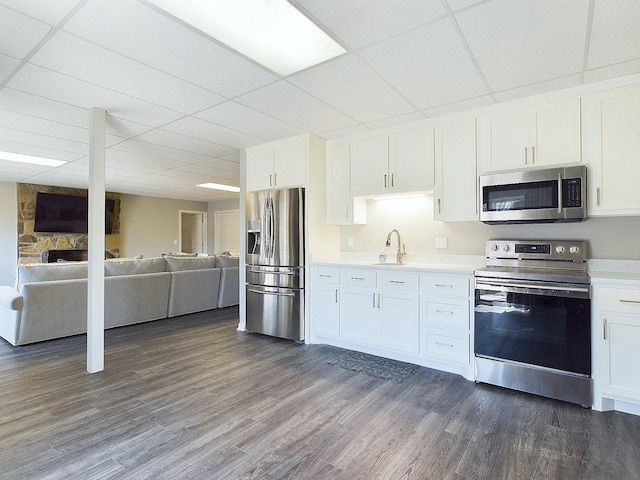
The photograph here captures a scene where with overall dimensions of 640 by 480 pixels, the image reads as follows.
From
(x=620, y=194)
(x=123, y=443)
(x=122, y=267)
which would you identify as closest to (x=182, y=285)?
(x=122, y=267)

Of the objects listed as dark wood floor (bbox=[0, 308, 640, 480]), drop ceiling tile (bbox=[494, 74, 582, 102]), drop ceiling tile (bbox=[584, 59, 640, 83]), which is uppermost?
drop ceiling tile (bbox=[494, 74, 582, 102])

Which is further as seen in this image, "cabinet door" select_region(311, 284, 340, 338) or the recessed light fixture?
the recessed light fixture

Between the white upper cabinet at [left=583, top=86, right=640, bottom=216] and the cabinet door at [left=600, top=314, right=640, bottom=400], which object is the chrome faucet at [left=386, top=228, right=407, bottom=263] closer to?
the white upper cabinet at [left=583, top=86, right=640, bottom=216]

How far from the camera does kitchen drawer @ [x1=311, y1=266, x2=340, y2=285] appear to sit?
3764 mm

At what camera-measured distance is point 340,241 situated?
4.45 meters

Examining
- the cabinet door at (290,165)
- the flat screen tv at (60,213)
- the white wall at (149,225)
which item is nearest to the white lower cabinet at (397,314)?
the cabinet door at (290,165)

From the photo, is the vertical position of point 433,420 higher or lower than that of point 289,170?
lower

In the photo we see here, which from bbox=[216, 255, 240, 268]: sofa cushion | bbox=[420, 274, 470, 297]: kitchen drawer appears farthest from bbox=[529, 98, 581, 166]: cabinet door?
bbox=[216, 255, 240, 268]: sofa cushion

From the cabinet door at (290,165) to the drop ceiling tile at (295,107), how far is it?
1.13ft

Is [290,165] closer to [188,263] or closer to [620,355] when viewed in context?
[188,263]

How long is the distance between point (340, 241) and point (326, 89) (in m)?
2.13

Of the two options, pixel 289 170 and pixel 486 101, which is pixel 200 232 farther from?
pixel 486 101

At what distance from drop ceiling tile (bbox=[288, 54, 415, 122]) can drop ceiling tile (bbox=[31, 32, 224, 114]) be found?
894 mm

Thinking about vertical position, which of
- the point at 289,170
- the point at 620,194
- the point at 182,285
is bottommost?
the point at 182,285
